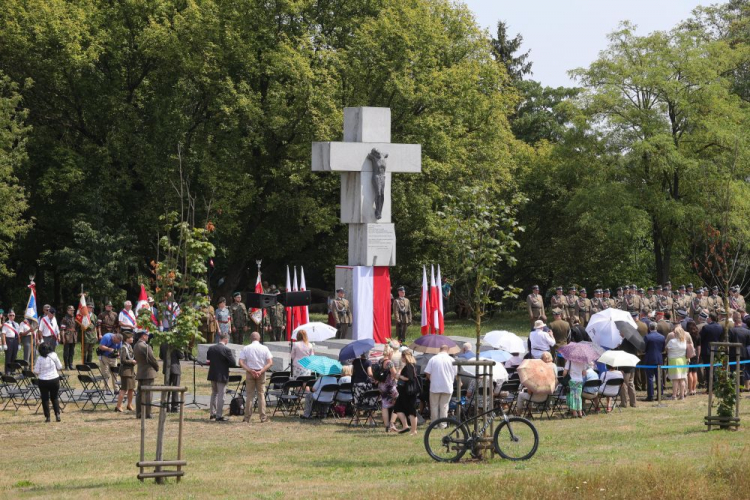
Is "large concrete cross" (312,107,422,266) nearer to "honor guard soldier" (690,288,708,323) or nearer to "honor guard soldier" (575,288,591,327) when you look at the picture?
"honor guard soldier" (575,288,591,327)

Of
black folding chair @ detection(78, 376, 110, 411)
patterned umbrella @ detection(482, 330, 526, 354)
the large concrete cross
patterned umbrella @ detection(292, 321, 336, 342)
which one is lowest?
black folding chair @ detection(78, 376, 110, 411)

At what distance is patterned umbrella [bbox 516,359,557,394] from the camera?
2034 centimetres

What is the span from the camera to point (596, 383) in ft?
69.5

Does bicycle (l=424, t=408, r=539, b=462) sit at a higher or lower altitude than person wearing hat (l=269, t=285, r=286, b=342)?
lower

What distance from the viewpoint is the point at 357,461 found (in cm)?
1608

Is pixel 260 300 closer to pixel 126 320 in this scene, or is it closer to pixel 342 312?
pixel 126 320

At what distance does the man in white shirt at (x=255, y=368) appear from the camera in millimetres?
20859

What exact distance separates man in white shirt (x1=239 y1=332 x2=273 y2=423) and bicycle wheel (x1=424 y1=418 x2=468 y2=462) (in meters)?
5.45

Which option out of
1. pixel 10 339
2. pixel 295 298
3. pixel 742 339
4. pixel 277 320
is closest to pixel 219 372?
pixel 295 298

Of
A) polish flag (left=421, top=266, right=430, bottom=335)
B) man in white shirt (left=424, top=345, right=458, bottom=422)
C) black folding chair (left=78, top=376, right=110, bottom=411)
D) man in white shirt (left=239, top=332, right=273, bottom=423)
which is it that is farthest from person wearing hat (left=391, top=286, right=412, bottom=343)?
man in white shirt (left=424, top=345, right=458, bottom=422)

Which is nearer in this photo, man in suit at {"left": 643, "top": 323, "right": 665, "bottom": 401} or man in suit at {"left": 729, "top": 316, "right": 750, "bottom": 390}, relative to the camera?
man in suit at {"left": 643, "top": 323, "right": 665, "bottom": 401}

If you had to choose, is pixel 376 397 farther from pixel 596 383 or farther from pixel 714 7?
pixel 714 7

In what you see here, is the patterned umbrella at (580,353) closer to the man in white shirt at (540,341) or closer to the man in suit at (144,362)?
the man in white shirt at (540,341)

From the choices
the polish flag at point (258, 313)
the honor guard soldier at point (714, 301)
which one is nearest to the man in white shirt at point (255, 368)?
the polish flag at point (258, 313)
